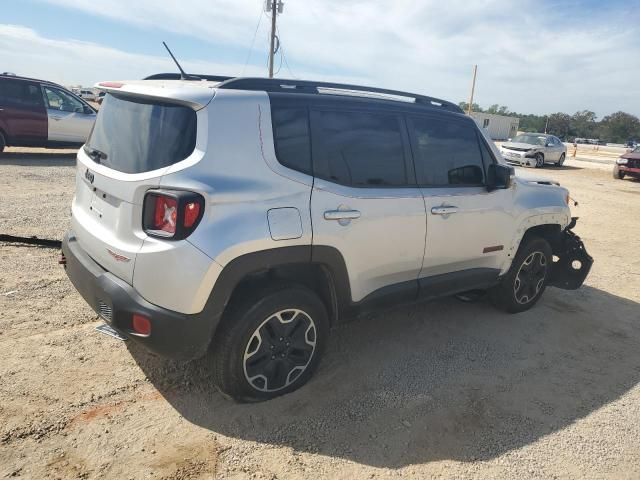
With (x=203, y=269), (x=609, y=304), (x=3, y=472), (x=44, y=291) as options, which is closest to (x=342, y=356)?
(x=203, y=269)

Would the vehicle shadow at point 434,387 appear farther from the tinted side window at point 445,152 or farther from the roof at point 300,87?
the roof at point 300,87

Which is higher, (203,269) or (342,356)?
(203,269)

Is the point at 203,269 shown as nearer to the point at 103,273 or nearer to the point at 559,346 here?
the point at 103,273

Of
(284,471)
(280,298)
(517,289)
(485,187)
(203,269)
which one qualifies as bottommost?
(284,471)

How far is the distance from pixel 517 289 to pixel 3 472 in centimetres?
413

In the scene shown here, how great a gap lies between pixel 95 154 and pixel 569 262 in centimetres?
458

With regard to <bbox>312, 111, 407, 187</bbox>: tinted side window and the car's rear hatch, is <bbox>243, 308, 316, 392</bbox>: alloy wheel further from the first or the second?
<bbox>312, 111, 407, 187</bbox>: tinted side window

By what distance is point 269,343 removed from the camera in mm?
2836

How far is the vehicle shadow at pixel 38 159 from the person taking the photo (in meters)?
10.7

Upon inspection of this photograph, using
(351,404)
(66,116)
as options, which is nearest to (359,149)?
(351,404)

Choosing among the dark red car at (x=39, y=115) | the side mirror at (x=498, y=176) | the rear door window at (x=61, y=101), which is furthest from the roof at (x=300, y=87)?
the rear door window at (x=61, y=101)

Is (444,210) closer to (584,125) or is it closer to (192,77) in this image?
(192,77)

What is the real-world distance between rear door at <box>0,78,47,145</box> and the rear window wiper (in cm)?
959

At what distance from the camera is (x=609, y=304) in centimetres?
511
